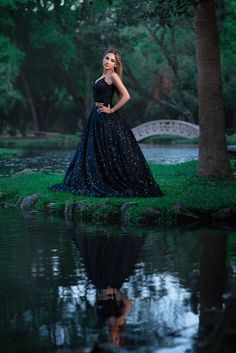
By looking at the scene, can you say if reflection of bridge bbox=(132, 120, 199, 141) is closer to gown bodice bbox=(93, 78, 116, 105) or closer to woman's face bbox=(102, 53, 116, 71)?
gown bodice bbox=(93, 78, 116, 105)

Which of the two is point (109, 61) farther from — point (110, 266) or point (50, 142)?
point (50, 142)

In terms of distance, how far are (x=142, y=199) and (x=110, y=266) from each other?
4542 mm

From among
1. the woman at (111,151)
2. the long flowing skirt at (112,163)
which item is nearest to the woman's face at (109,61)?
the woman at (111,151)

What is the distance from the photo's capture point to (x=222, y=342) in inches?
149

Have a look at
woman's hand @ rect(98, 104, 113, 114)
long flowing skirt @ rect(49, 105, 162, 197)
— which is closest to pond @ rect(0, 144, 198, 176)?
long flowing skirt @ rect(49, 105, 162, 197)

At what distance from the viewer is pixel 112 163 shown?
12.6 meters

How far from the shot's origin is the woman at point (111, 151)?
41.2 feet

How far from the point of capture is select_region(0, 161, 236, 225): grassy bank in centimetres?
1077

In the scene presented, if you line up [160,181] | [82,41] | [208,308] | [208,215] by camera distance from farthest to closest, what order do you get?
1. [82,41]
2. [160,181]
3. [208,215]
4. [208,308]

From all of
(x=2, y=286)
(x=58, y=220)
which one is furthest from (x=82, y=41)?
(x=2, y=286)

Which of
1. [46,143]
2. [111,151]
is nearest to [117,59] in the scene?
[111,151]

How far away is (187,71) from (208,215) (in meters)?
47.7

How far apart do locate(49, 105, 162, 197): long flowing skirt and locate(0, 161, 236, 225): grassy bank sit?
0.36 metres

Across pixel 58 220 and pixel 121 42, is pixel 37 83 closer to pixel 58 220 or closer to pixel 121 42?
pixel 121 42
